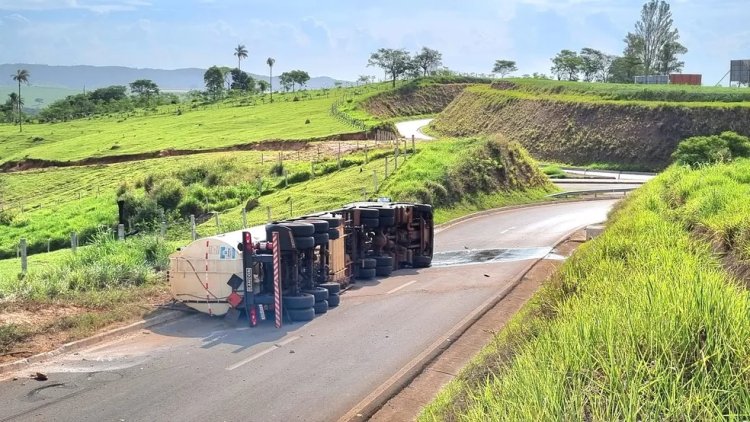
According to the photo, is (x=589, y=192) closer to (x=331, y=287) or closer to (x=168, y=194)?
(x=168, y=194)

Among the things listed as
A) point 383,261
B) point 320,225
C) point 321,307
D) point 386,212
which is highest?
point 320,225

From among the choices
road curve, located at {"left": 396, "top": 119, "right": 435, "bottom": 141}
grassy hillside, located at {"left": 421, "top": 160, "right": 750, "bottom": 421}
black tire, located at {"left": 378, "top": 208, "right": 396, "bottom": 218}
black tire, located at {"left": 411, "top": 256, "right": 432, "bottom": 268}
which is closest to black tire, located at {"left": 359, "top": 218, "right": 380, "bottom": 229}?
black tire, located at {"left": 378, "top": 208, "right": 396, "bottom": 218}

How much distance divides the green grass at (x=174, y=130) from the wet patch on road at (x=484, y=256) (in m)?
48.8

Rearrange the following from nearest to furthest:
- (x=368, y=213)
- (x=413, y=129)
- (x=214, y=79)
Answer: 1. (x=368, y=213)
2. (x=413, y=129)
3. (x=214, y=79)

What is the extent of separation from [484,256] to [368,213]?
665 cm

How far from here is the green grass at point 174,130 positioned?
78.8 m

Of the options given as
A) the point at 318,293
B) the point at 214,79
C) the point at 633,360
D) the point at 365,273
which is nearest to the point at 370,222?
the point at 365,273

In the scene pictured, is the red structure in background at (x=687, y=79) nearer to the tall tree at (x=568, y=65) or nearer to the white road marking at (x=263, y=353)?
the tall tree at (x=568, y=65)

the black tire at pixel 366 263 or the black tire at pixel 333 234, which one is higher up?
the black tire at pixel 333 234

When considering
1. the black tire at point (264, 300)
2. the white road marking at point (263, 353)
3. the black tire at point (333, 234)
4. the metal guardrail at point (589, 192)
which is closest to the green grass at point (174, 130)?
the metal guardrail at point (589, 192)

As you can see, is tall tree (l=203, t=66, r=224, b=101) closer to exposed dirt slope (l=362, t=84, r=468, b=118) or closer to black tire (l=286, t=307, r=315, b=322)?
exposed dirt slope (l=362, t=84, r=468, b=118)

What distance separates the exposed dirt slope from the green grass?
8.05 metres

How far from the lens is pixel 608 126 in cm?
7731

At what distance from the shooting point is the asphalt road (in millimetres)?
10836
